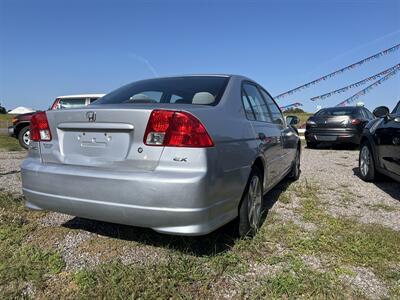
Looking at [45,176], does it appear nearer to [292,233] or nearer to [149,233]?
[149,233]

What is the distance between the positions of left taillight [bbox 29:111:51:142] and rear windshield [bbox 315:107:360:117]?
398 inches

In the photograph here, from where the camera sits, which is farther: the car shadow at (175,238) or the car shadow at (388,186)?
the car shadow at (388,186)

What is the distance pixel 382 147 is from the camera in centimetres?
548

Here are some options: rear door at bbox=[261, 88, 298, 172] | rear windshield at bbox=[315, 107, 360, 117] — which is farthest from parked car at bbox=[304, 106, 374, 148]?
rear door at bbox=[261, 88, 298, 172]

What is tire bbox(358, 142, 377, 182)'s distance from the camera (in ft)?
20.0

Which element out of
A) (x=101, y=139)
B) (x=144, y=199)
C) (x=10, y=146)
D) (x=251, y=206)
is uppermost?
(x=101, y=139)

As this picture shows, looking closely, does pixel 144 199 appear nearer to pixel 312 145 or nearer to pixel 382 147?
pixel 382 147

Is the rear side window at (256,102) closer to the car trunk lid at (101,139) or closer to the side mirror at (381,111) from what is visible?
the car trunk lid at (101,139)

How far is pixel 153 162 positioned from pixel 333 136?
9983 millimetres

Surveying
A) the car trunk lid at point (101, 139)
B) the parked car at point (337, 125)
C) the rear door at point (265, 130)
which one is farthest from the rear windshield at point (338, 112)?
the car trunk lid at point (101, 139)

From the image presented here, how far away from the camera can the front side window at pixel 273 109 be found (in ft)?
15.1

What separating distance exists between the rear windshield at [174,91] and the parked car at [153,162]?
16 millimetres

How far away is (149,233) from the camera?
3.41 m

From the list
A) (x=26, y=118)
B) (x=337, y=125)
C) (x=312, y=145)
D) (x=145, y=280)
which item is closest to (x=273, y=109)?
(x=145, y=280)
